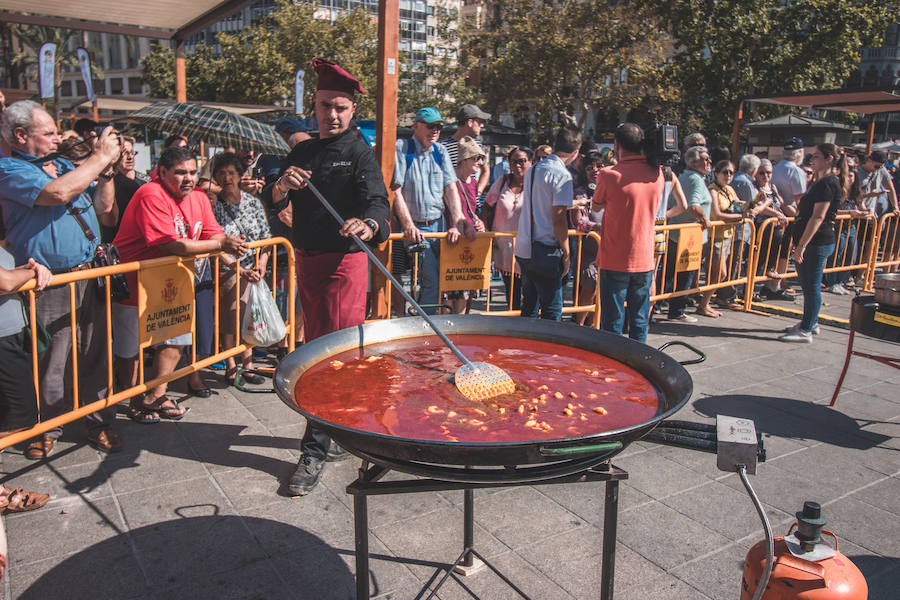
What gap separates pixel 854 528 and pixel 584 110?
33.1m

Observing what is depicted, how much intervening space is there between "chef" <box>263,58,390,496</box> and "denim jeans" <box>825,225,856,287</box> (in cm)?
912

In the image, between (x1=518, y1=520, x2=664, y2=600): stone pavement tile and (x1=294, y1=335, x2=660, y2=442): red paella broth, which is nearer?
(x1=294, y1=335, x2=660, y2=442): red paella broth

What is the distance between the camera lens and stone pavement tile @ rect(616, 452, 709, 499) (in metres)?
4.15

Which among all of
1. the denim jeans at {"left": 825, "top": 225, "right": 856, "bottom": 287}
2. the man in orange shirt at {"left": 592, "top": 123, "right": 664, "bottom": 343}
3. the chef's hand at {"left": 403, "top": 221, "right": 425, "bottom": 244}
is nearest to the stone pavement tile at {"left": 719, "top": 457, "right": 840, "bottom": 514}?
the man in orange shirt at {"left": 592, "top": 123, "right": 664, "bottom": 343}

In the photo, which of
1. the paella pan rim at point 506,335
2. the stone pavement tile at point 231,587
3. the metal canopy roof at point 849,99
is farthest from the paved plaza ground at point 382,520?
the metal canopy roof at point 849,99

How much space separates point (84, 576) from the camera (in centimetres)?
310

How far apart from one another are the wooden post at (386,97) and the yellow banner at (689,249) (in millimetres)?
3978

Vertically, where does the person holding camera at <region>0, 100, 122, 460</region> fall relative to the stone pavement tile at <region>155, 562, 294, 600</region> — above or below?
above

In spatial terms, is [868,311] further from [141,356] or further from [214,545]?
[141,356]

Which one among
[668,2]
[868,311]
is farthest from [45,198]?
[668,2]

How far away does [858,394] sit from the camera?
6016 mm

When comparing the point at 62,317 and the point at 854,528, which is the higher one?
the point at 62,317

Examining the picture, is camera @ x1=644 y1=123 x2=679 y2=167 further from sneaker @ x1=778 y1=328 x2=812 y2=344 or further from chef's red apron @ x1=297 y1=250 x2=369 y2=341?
sneaker @ x1=778 y1=328 x2=812 y2=344

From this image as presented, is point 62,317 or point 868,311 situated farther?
point 868,311
